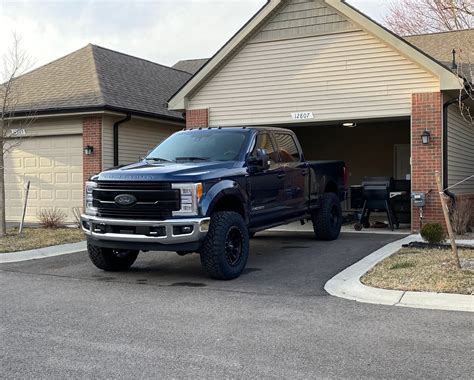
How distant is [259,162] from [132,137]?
9.00 m

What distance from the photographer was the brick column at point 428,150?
12.7 meters

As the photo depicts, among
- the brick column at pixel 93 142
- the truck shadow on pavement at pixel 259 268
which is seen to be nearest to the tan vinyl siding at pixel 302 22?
the brick column at pixel 93 142

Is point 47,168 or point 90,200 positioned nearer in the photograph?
point 90,200

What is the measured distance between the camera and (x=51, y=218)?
607 inches

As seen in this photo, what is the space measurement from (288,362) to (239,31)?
11.2 m

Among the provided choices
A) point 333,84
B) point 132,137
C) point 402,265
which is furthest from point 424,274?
point 132,137

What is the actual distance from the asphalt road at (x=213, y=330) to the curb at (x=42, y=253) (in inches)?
76.4

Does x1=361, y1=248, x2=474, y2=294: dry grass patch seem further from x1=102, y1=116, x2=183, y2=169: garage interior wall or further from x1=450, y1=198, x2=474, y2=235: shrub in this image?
x1=102, y1=116, x2=183, y2=169: garage interior wall

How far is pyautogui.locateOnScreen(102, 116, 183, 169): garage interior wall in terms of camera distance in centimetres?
1616

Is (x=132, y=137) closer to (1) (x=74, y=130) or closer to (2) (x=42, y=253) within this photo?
(1) (x=74, y=130)

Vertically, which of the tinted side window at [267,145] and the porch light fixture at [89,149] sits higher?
the porch light fixture at [89,149]

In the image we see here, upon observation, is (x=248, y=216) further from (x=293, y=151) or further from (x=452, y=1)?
(x=452, y=1)

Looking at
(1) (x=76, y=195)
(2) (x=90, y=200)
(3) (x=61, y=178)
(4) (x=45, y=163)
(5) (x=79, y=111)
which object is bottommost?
(1) (x=76, y=195)

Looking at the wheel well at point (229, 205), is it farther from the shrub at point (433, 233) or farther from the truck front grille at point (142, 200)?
the shrub at point (433, 233)
